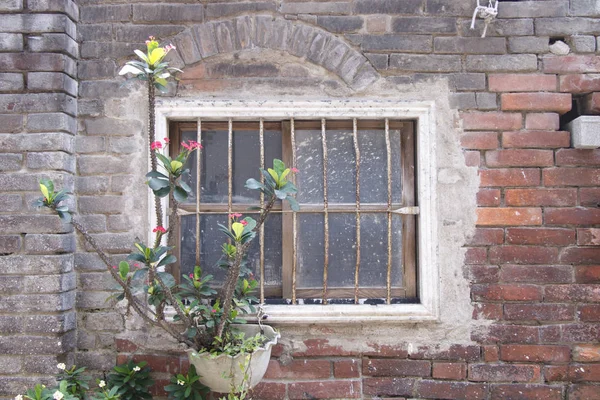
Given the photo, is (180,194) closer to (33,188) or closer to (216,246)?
(216,246)

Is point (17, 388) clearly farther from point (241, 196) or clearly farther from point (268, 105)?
point (268, 105)

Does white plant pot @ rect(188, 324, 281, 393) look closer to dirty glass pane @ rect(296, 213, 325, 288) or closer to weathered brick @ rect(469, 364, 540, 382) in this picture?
dirty glass pane @ rect(296, 213, 325, 288)

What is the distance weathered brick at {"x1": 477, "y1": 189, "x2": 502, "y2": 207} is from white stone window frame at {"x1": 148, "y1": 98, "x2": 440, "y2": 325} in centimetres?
23

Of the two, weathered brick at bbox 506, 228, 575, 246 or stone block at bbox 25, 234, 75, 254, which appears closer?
stone block at bbox 25, 234, 75, 254

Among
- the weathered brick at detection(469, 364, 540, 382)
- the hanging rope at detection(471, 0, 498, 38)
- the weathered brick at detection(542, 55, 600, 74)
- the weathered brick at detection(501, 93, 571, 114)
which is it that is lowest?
the weathered brick at detection(469, 364, 540, 382)

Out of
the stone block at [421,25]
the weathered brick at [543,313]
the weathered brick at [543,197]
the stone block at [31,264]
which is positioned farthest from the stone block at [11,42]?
the weathered brick at [543,313]

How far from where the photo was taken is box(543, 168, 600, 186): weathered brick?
2434mm

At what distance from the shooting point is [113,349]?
7.91ft

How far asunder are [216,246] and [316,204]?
57 cm

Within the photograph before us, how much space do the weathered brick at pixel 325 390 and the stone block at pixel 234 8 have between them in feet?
6.16

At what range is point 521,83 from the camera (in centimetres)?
247

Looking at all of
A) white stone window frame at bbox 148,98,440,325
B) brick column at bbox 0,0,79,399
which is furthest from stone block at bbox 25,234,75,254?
white stone window frame at bbox 148,98,440,325

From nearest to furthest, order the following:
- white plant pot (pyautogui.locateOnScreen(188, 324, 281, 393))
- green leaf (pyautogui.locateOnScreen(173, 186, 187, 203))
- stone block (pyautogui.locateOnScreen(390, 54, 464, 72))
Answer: green leaf (pyautogui.locateOnScreen(173, 186, 187, 203)), white plant pot (pyautogui.locateOnScreen(188, 324, 281, 393)), stone block (pyautogui.locateOnScreen(390, 54, 464, 72))

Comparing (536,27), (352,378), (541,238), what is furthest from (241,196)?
(536,27)
